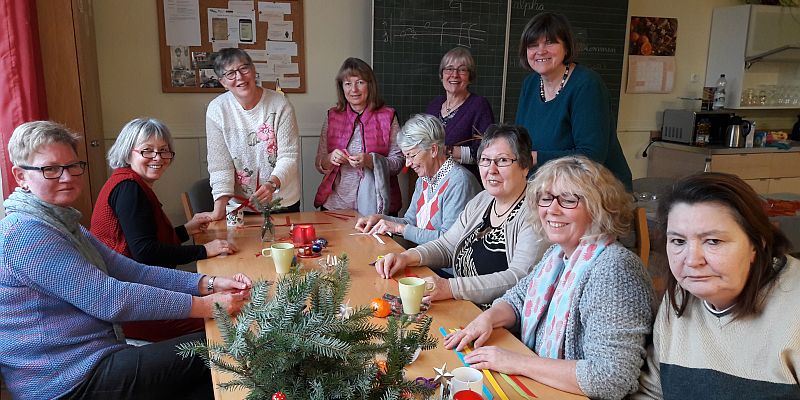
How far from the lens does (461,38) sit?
4.34 metres

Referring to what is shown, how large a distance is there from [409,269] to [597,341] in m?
0.92

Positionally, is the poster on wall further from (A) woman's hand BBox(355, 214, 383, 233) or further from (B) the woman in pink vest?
(A) woman's hand BBox(355, 214, 383, 233)

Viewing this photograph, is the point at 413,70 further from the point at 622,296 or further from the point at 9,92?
the point at 622,296

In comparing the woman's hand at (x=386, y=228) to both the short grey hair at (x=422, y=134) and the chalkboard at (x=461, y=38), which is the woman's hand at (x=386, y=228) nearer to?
the short grey hair at (x=422, y=134)

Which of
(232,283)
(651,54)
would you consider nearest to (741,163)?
(651,54)

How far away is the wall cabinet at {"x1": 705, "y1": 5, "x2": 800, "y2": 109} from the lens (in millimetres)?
5043

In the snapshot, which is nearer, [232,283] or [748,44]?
[232,283]

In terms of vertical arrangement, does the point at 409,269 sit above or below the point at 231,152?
below

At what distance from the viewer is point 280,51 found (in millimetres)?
4066

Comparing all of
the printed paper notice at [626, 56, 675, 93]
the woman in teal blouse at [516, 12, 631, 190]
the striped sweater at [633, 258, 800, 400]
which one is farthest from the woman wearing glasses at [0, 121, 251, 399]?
the printed paper notice at [626, 56, 675, 93]

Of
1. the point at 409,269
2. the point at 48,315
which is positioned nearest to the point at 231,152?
the point at 409,269

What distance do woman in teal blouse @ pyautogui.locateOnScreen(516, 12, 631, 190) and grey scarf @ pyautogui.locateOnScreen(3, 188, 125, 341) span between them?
5.56ft

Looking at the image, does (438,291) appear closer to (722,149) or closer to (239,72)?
(239,72)

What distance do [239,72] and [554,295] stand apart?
1.90m
